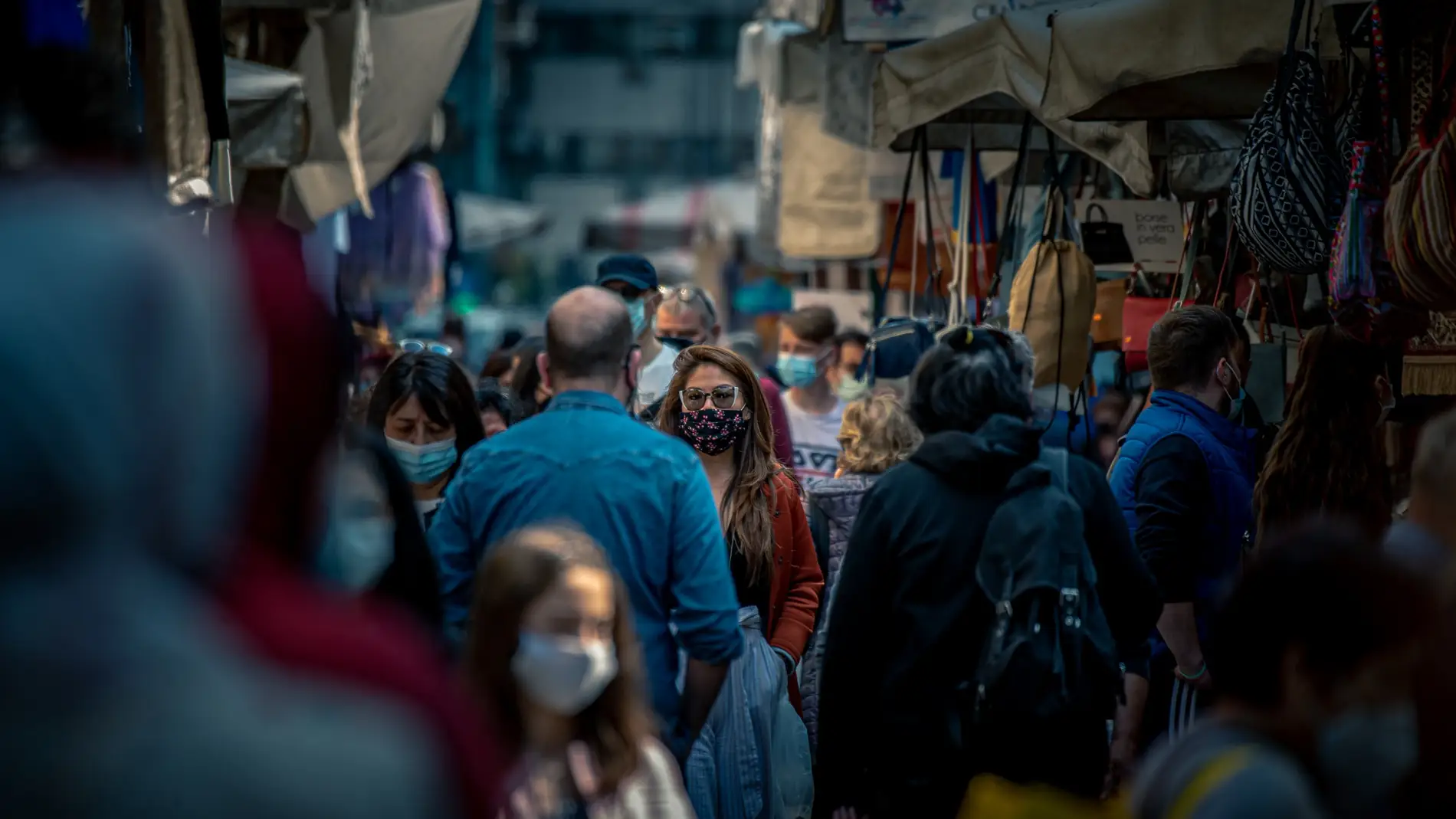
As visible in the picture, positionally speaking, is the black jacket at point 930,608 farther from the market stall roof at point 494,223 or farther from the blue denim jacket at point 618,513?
the market stall roof at point 494,223

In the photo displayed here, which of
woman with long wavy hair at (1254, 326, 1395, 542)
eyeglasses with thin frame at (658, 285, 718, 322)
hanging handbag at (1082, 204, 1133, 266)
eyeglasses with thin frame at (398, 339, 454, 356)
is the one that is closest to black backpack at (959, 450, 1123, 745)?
woman with long wavy hair at (1254, 326, 1395, 542)

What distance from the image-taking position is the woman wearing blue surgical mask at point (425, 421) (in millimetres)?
5688

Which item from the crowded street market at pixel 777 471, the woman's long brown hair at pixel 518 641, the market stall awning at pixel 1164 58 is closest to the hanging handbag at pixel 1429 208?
the crowded street market at pixel 777 471

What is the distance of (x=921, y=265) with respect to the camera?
1112 centimetres

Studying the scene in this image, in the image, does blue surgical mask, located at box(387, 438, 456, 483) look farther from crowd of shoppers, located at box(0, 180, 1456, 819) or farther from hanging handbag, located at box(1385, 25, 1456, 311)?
hanging handbag, located at box(1385, 25, 1456, 311)

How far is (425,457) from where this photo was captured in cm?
567

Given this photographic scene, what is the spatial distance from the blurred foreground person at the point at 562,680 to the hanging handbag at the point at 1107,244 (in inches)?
182

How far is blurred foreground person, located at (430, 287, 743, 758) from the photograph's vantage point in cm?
433

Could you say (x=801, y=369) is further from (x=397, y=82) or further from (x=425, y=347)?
(x=425, y=347)

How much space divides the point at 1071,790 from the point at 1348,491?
148 cm

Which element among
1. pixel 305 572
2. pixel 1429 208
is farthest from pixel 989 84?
pixel 305 572

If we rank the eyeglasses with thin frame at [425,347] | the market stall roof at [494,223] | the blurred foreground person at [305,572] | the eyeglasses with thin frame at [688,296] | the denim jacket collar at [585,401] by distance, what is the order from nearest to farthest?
the blurred foreground person at [305,572] < the denim jacket collar at [585,401] < the eyeglasses with thin frame at [425,347] < the eyeglasses with thin frame at [688,296] < the market stall roof at [494,223]

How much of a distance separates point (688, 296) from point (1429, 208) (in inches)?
177

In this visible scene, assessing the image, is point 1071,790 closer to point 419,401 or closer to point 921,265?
point 419,401
